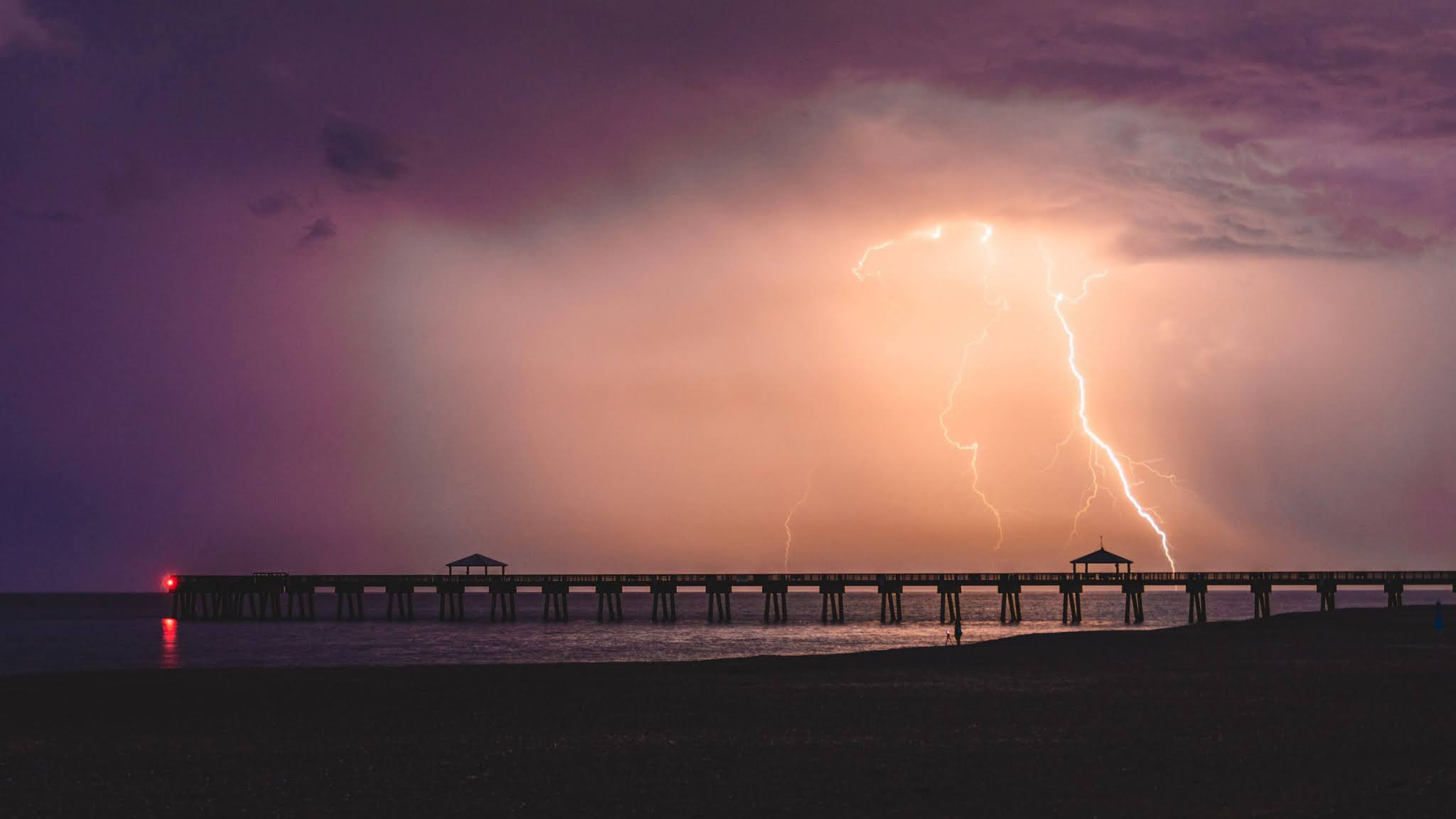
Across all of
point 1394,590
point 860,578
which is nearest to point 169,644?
point 860,578

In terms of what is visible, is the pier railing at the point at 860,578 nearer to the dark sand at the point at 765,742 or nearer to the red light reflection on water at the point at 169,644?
the red light reflection on water at the point at 169,644

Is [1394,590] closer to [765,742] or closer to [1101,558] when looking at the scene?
[1101,558]

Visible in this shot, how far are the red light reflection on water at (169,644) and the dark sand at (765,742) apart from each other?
19336 mm

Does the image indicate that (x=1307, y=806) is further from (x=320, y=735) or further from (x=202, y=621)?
(x=202, y=621)

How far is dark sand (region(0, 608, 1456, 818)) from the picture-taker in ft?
60.8

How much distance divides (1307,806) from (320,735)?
59.9 feet

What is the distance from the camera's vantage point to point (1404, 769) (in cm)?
1911

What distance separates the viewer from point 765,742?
24.3 m

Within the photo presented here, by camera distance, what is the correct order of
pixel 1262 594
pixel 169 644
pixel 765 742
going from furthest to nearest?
pixel 1262 594, pixel 169 644, pixel 765 742

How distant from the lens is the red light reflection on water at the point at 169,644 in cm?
6036

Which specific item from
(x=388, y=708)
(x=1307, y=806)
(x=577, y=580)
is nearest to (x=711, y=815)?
(x=1307, y=806)

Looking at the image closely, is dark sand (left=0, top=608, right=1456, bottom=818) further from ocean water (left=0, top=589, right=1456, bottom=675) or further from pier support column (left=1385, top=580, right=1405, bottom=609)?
pier support column (left=1385, top=580, right=1405, bottom=609)

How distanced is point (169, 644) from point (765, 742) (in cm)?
6627

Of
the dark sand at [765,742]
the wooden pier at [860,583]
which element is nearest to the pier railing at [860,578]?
the wooden pier at [860,583]
